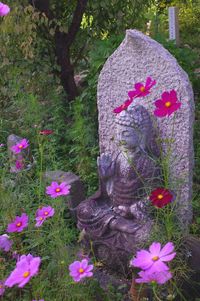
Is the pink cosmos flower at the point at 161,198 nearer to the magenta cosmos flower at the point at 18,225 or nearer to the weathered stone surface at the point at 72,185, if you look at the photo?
the magenta cosmos flower at the point at 18,225

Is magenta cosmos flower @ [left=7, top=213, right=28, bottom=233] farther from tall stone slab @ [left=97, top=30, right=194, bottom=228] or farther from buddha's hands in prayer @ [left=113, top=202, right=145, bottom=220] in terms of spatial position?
tall stone slab @ [left=97, top=30, right=194, bottom=228]

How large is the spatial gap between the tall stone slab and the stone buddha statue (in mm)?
100

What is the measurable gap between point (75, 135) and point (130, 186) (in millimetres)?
1279

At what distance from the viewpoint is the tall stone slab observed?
8.72 ft

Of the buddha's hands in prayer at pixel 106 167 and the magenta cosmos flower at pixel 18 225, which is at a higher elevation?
the magenta cosmos flower at pixel 18 225

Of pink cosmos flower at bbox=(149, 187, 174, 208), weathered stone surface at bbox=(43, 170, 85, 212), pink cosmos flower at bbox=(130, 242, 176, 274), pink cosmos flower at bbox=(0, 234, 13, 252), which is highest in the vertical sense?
pink cosmos flower at bbox=(149, 187, 174, 208)

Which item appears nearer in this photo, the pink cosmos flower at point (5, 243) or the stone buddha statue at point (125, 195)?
the pink cosmos flower at point (5, 243)

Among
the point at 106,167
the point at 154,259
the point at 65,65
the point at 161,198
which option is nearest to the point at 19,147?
the point at 106,167

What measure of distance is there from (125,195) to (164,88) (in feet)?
1.94

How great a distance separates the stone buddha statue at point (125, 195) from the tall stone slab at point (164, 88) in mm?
100

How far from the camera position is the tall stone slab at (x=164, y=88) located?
8.72 ft

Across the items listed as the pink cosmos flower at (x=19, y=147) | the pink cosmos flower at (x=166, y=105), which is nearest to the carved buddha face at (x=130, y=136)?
the pink cosmos flower at (x=19, y=147)

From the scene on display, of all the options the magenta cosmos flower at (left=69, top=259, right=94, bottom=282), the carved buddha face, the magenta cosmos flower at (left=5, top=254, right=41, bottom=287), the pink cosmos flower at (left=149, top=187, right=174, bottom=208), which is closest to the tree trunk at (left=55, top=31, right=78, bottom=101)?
the carved buddha face

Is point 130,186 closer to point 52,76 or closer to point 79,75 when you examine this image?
point 52,76
